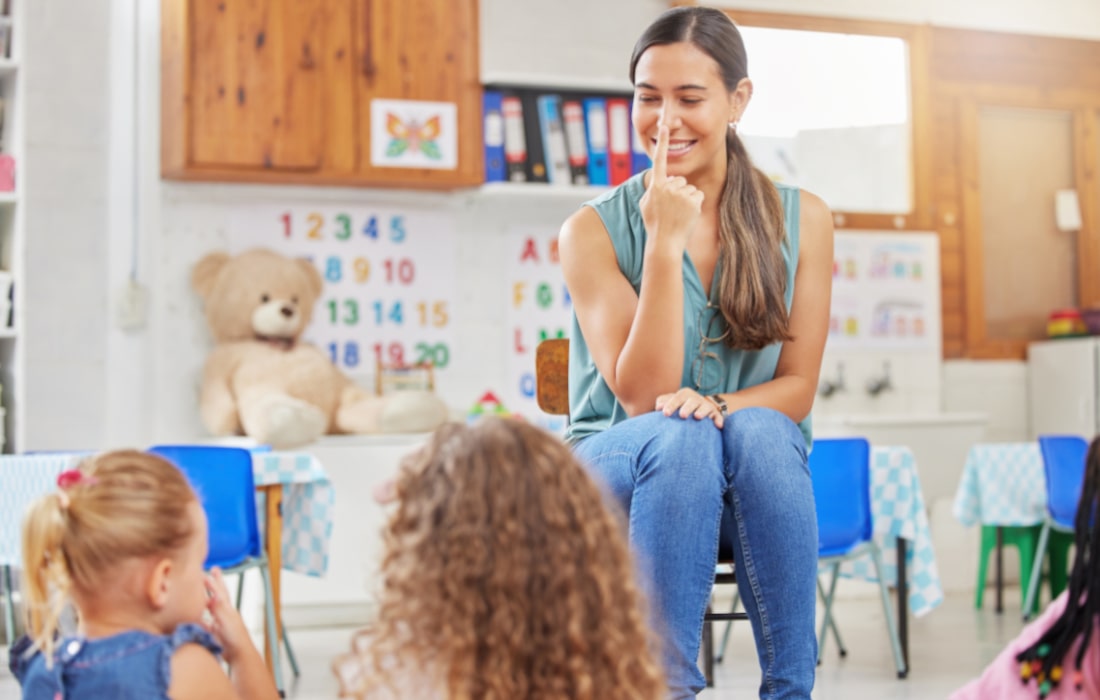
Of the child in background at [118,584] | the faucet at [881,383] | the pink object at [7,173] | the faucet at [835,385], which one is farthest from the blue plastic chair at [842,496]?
the pink object at [7,173]

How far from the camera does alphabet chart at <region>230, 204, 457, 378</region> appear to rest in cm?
436

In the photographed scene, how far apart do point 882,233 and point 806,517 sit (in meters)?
3.85

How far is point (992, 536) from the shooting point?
441 cm

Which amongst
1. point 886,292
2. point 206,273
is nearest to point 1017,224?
point 886,292

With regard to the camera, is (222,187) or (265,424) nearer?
(265,424)

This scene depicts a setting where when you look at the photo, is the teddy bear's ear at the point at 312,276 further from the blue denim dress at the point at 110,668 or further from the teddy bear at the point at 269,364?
the blue denim dress at the point at 110,668

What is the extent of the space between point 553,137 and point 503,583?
359 centimetres

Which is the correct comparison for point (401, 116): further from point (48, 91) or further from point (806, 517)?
point (806, 517)

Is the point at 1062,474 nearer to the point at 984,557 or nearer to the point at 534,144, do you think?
the point at 984,557

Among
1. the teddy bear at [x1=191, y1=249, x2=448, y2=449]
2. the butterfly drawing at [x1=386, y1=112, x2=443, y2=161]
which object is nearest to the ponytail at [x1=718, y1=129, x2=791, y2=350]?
the teddy bear at [x1=191, y1=249, x2=448, y2=449]

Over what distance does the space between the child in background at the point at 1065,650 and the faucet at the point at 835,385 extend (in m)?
3.61

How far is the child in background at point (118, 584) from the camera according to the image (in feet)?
3.96

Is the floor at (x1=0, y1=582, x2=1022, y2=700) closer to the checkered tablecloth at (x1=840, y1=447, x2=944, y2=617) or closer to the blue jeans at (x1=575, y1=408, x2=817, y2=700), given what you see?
the checkered tablecloth at (x1=840, y1=447, x2=944, y2=617)

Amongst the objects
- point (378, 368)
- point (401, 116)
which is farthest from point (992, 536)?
point (401, 116)
